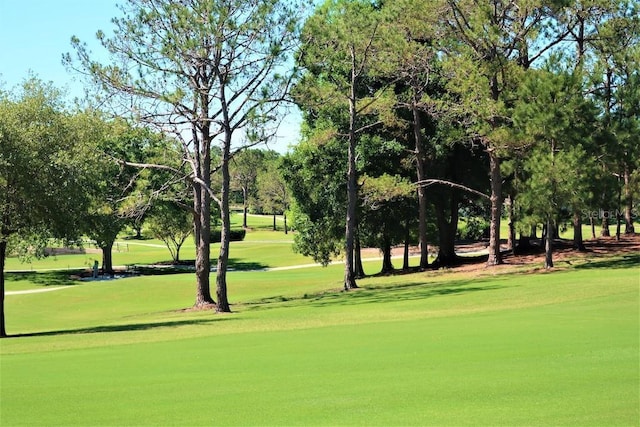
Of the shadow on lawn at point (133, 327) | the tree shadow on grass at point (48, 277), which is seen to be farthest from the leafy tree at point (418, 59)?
the tree shadow on grass at point (48, 277)

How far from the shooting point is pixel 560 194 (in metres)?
30.7

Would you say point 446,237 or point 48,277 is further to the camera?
point 48,277

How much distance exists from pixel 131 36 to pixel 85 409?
21.9 metres

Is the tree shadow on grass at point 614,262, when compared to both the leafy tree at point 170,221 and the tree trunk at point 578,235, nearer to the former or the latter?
the tree trunk at point 578,235

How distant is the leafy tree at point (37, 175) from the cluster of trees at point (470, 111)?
10.6m

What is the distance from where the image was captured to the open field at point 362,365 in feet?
28.2

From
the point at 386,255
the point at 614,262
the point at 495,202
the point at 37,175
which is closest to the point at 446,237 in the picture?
the point at 386,255

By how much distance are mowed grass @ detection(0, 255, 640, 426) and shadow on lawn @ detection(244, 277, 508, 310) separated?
1.74 meters

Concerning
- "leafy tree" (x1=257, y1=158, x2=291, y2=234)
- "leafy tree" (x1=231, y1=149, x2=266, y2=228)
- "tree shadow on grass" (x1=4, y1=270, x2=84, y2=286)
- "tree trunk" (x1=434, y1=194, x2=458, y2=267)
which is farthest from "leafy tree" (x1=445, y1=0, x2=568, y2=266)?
"leafy tree" (x1=231, y1=149, x2=266, y2=228)

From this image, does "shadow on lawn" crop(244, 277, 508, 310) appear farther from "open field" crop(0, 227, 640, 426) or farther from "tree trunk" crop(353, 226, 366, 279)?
"tree trunk" crop(353, 226, 366, 279)

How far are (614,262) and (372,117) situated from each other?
637 inches

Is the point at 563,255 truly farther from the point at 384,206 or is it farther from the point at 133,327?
the point at 133,327

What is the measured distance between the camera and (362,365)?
11969 millimetres

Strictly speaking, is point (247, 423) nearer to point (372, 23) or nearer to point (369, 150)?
point (372, 23)
